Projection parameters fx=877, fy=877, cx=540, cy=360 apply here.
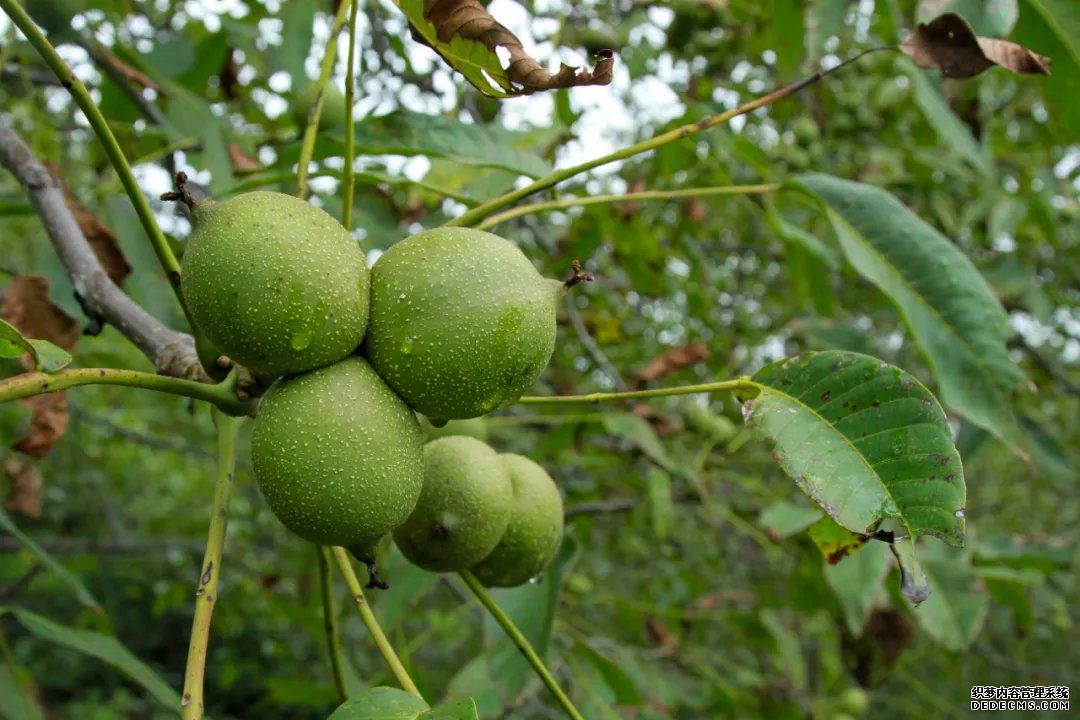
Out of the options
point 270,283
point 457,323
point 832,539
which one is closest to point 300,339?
point 270,283

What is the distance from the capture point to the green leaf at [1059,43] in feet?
6.33

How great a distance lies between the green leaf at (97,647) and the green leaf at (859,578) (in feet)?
4.77

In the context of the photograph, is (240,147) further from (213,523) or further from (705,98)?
(705,98)

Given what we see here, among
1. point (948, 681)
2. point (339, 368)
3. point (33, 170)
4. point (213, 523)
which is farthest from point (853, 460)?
point (948, 681)

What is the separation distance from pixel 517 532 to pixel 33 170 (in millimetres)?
1009

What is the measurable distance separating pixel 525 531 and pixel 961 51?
0.97 meters

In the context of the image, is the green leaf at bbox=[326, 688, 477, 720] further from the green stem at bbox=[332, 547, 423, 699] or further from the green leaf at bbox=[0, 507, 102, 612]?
the green leaf at bbox=[0, 507, 102, 612]

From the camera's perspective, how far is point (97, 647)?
1.68 m

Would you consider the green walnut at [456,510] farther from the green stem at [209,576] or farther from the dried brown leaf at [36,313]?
the dried brown leaf at [36,313]

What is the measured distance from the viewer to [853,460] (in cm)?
105

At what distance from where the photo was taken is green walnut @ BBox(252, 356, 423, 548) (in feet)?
3.20

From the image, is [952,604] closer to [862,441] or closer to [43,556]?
[862,441]

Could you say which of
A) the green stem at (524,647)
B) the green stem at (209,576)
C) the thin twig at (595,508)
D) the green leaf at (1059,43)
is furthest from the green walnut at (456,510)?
the green leaf at (1059,43)

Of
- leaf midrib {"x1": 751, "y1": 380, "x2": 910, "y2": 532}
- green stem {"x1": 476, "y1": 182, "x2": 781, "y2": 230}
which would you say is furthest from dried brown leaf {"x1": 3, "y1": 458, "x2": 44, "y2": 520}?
leaf midrib {"x1": 751, "y1": 380, "x2": 910, "y2": 532}
